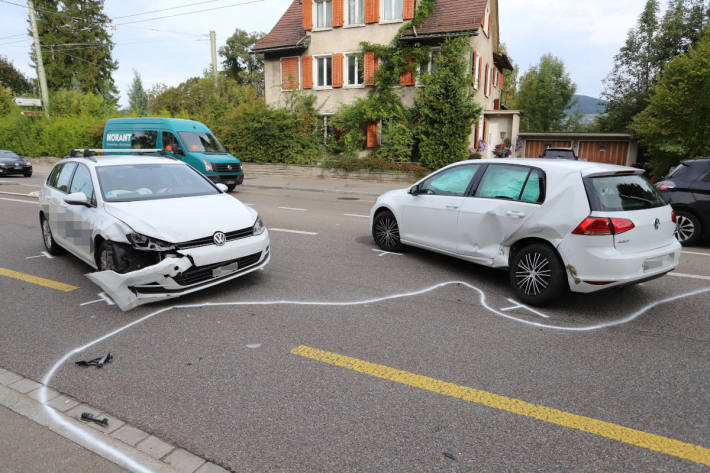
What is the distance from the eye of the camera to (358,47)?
25.3 metres

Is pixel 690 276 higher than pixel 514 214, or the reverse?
pixel 514 214

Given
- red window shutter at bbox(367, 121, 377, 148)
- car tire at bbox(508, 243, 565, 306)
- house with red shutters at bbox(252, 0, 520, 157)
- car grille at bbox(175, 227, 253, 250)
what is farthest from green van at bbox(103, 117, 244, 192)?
car tire at bbox(508, 243, 565, 306)

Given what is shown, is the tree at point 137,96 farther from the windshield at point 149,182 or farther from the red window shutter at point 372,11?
the windshield at point 149,182

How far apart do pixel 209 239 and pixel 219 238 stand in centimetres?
12

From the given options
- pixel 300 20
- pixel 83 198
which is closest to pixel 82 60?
pixel 300 20

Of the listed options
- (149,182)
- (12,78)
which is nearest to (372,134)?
(149,182)

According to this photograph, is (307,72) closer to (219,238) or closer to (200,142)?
(200,142)

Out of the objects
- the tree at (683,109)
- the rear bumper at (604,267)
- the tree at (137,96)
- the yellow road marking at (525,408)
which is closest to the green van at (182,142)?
the yellow road marking at (525,408)

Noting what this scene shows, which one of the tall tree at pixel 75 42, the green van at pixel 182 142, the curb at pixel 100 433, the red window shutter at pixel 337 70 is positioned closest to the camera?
the curb at pixel 100 433

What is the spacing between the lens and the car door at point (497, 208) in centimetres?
536

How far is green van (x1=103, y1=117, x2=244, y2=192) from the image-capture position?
Answer: 16.2 m

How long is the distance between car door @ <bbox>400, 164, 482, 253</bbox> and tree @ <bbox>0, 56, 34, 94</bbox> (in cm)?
6815

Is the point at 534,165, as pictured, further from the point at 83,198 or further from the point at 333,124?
the point at 333,124

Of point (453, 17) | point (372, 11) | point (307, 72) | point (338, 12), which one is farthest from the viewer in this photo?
point (307, 72)
